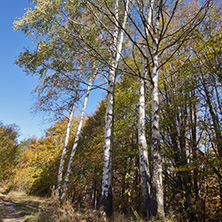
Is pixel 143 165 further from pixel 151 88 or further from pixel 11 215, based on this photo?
pixel 11 215

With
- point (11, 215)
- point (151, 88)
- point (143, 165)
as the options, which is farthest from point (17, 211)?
point (151, 88)

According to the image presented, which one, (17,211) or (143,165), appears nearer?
(143,165)

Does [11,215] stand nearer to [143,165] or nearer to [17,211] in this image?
[17,211]

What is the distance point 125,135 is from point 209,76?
15.2ft

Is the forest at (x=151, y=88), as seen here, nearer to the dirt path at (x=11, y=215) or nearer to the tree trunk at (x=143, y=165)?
the tree trunk at (x=143, y=165)

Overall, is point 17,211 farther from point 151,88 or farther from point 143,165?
point 151,88

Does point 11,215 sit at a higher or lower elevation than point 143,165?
lower

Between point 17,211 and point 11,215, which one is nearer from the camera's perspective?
point 11,215

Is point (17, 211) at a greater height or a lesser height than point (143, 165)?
lesser

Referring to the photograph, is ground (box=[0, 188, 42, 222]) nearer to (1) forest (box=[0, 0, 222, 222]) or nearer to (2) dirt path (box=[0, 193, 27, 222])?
(2) dirt path (box=[0, 193, 27, 222])

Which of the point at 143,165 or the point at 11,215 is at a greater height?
the point at 143,165

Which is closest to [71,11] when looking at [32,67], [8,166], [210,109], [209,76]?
[32,67]

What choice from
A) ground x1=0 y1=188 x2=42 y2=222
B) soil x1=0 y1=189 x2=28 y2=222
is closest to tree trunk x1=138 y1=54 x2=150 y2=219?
ground x1=0 y1=188 x2=42 y2=222

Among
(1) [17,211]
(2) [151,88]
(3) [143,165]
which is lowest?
(1) [17,211]
